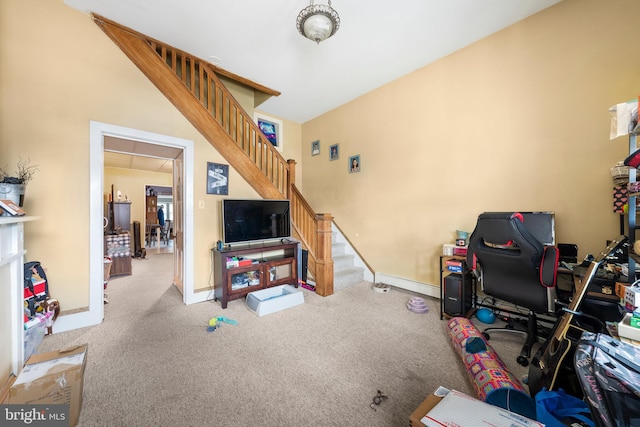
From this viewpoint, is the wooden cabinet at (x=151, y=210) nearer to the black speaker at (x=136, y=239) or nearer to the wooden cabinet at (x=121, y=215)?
the black speaker at (x=136, y=239)

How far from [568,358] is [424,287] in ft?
6.40

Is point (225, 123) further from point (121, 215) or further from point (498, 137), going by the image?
point (121, 215)

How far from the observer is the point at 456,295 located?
2.55 meters

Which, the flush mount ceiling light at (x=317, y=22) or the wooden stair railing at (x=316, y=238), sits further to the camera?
the wooden stair railing at (x=316, y=238)

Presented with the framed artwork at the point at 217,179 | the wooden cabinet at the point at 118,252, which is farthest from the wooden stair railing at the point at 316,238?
the wooden cabinet at the point at 118,252

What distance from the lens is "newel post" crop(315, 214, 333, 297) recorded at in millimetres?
3402

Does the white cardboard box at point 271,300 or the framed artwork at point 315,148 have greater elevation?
the framed artwork at point 315,148

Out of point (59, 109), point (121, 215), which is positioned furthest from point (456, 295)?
point (121, 215)

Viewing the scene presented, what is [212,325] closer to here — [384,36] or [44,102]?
[44,102]

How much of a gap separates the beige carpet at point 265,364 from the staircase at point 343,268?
729 mm

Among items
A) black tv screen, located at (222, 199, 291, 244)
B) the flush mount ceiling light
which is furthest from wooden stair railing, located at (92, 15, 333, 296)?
the flush mount ceiling light

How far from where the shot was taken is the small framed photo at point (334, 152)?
4.61 meters

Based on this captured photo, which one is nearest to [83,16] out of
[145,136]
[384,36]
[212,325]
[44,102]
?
[44,102]

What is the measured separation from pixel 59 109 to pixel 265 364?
321 cm
